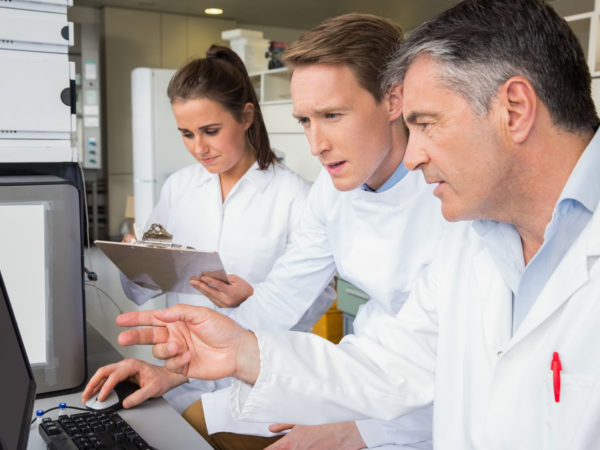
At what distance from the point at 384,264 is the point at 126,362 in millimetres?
630

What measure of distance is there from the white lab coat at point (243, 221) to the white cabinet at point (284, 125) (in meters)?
2.83

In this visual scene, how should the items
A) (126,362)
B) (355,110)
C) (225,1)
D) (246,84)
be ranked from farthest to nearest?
(225,1), (246,84), (355,110), (126,362)

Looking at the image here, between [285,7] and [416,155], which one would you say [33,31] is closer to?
[416,155]

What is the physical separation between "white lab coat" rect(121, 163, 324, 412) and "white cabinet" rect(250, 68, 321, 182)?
9.27ft

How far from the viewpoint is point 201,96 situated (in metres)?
2.00

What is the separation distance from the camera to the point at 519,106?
0.91 meters

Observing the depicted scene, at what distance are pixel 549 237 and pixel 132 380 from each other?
0.85 m

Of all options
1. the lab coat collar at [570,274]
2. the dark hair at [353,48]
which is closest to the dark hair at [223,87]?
the dark hair at [353,48]

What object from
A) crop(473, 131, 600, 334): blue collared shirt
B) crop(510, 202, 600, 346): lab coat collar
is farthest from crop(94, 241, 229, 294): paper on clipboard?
crop(510, 202, 600, 346): lab coat collar

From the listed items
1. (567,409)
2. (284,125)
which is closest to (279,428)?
(567,409)

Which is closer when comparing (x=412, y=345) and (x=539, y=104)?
(x=539, y=104)

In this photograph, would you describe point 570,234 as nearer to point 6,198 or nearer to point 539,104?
point 539,104

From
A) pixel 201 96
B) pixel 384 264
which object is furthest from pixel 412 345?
pixel 201 96

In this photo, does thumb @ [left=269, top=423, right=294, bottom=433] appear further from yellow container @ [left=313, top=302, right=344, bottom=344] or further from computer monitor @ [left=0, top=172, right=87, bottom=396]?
yellow container @ [left=313, top=302, right=344, bottom=344]
